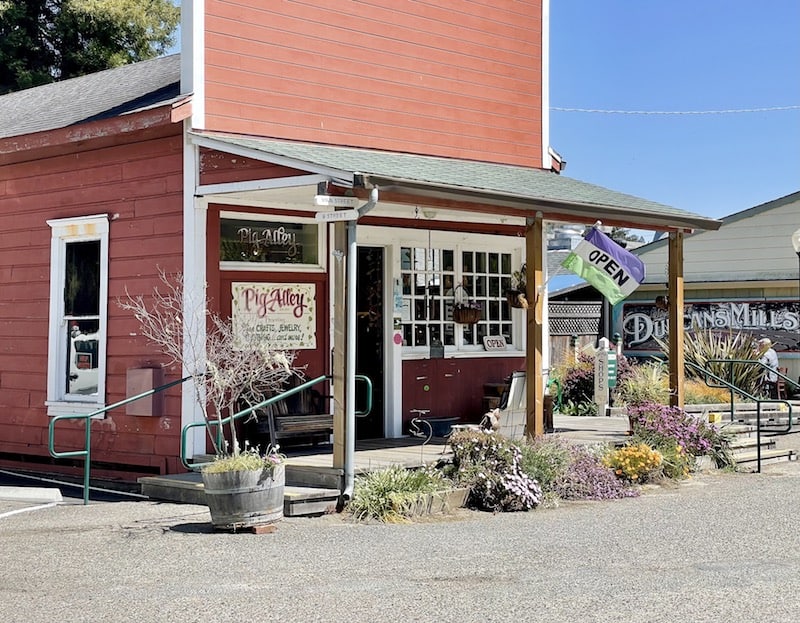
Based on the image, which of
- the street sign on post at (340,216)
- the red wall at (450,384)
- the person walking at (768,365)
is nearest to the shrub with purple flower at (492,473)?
the street sign on post at (340,216)

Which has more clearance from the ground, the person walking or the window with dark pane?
the window with dark pane

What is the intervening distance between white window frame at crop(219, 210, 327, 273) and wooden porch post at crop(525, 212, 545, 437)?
2388mm

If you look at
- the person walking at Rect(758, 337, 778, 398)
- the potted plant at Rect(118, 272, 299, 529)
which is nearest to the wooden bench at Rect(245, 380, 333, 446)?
the potted plant at Rect(118, 272, 299, 529)

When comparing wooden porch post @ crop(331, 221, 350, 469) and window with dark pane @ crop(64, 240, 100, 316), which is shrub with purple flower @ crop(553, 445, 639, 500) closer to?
wooden porch post @ crop(331, 221, 350, 469)

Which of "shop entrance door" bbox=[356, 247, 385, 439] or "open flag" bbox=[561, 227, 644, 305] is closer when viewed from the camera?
"open flag" bbox=[561, 227, 644, 305]

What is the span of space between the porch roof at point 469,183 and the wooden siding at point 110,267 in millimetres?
1051

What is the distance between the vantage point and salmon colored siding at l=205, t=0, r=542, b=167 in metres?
12.2

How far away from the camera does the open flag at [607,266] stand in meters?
12.2

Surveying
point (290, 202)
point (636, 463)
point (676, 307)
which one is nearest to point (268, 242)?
point (290, 202)

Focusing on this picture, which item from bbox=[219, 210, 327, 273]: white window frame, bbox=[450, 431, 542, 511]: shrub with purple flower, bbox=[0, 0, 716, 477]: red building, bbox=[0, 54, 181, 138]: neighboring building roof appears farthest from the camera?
bbox=[0, 54, 181, 138]: neighboring building roof

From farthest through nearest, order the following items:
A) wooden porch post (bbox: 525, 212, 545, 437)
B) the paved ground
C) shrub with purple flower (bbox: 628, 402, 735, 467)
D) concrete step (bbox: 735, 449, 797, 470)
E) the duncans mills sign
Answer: the duncans mills sign < concrete step (bbox: 735, 449, 797, 470) < shrub with purple flower (bbox: 628, 402, 735, 467) < wooden porch post (bbox: 525, 212, 545, 437) < the paved ground

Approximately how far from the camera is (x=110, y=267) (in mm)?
12344

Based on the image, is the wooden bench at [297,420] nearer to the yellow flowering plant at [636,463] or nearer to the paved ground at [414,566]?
the paved ground at [414,566]

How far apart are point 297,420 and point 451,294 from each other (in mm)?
3648
